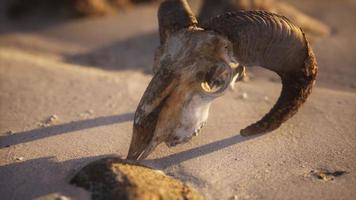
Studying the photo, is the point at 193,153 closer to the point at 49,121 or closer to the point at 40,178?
the point at 40,178

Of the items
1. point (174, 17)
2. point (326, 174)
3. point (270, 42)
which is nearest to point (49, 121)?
point (174, 17)

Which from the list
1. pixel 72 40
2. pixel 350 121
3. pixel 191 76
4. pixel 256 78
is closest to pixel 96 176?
pixel 191 76

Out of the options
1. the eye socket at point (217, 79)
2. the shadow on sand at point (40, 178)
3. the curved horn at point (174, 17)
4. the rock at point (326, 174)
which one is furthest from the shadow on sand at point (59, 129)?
the rock at point (326, 174)

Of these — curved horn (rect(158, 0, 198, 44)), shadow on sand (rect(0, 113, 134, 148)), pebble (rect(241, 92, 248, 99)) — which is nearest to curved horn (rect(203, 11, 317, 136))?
curved horn (rect(158, 0, 198, 44))

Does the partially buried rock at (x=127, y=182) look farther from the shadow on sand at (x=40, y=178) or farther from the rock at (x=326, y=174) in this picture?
the rock at (x=326, y=174)

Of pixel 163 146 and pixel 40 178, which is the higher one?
pixel 40 178

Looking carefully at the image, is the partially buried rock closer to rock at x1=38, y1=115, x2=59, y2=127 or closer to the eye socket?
the eye socket

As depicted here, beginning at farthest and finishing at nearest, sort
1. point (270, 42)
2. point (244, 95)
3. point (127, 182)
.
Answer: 1. point (244, 95)
2. point (270, 42)
3. point (127, 182)
